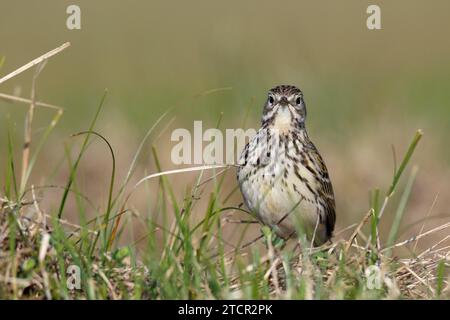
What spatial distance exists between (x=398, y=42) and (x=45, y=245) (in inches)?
639

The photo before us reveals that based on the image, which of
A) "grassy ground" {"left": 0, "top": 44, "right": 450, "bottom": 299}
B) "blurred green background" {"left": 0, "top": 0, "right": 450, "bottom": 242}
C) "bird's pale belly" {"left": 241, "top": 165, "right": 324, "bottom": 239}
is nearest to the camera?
"grassy ground" {"left": 0, "top": 44, "right": 450, "bottom": 299}

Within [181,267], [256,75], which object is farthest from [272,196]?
[256,75]

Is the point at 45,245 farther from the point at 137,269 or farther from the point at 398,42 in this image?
the point at 398,42

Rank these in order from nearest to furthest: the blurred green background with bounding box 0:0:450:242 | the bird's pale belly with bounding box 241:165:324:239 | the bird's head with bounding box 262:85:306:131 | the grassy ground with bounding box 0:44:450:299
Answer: the grassy ground with bounding box 0:44:450:299 → the bird's pale belly with bounding box 241:165:324:239 → the bird's head with bounding box 262:85:306:131 → the blurred green background with bounding box 0:0:450:242

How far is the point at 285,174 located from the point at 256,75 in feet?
18.6

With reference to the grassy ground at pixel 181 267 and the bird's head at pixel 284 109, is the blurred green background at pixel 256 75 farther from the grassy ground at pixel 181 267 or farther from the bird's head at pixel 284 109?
the grassy ground at pixel 181 267

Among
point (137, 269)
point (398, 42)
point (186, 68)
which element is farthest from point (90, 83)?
point (137, 269)

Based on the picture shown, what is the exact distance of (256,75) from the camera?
1225cm

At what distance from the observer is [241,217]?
9.10 metres

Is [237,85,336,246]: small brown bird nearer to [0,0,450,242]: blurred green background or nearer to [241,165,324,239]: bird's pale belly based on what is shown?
[241,165,324,239]: bird's pale belly

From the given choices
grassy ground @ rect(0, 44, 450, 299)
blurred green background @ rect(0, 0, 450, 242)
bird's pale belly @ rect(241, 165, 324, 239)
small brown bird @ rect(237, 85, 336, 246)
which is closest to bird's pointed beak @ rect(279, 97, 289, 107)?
small brown bird @ rect(237, 85, 336, 246)

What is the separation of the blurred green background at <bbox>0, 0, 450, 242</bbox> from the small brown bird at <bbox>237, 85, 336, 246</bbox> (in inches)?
13.7

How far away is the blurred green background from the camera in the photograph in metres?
10.8

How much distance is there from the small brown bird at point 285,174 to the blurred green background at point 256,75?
35 cm
